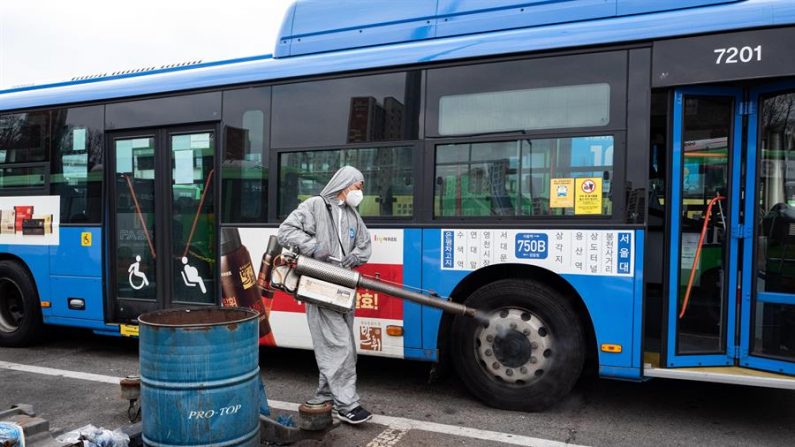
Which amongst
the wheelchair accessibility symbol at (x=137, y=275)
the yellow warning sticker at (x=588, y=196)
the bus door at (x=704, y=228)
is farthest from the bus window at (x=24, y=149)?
the bus door at (x=704, y=228)

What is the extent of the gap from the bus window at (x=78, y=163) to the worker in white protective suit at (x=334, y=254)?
3.10 m

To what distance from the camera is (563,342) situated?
173 inches

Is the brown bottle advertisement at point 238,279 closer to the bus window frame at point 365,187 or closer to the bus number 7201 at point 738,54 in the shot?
the bus window frame at point 365,187

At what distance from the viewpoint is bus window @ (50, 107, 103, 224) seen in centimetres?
630

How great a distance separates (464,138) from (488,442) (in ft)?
7.37

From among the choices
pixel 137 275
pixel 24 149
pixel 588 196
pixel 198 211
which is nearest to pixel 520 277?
pixel 588 196

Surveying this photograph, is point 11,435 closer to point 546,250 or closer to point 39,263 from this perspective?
point 546,250

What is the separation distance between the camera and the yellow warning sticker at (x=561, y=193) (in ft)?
14.3

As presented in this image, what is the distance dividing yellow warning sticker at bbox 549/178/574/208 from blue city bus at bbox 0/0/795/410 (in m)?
0.02

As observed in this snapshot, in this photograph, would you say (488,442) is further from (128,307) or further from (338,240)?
(128,307)

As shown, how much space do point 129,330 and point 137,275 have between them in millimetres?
567

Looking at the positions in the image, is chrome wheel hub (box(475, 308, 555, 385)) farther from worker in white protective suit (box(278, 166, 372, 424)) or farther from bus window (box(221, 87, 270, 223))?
bus window (box(221, 87, 270, 223))

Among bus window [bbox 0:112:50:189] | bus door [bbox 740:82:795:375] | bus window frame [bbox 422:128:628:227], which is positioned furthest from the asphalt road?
bus window [bbox 0:112:50:189]

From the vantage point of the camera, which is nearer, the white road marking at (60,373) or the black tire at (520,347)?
the black tire at (520,347)
